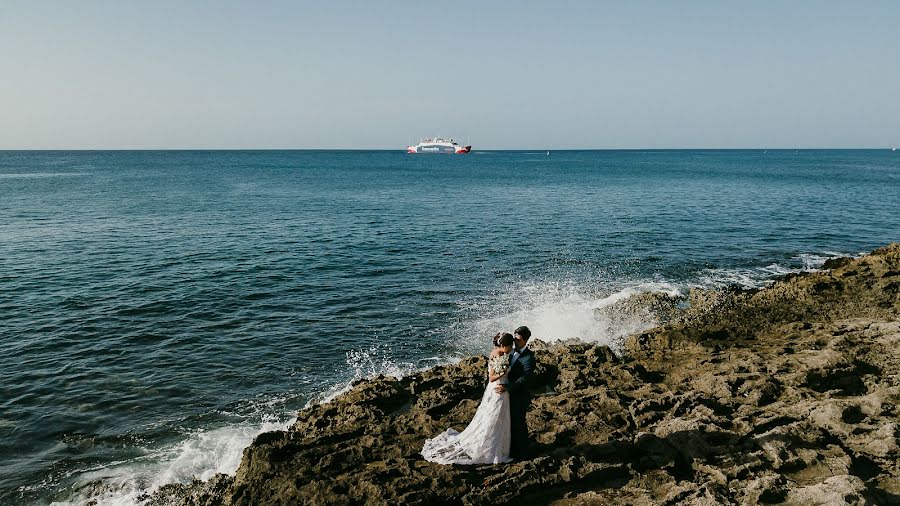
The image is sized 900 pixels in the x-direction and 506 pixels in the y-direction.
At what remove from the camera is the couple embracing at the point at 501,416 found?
31.0 feet

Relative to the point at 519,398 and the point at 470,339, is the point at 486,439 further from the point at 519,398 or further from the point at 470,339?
the point at 470,339

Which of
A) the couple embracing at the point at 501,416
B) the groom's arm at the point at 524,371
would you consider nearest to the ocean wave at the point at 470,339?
the couple embracing at the point at 501,416

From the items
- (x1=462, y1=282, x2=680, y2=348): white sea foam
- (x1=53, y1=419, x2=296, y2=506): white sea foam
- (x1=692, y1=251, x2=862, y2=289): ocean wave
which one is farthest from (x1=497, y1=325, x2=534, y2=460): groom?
(x1=692, y1=251, x2=862, y2=289): ocean wave

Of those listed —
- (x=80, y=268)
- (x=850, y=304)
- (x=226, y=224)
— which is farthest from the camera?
(x=226, y=224)

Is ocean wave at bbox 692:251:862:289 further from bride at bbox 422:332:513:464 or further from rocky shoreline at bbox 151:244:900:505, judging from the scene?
bride at bbox 422:332:513:464

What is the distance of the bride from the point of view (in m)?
9.52

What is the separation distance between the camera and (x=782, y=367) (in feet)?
43.9

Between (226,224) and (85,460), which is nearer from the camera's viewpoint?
(85,460)

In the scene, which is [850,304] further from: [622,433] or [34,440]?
[34,440]

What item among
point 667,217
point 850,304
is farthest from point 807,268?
point 667,217

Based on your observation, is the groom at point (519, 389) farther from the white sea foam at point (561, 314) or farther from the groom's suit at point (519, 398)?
the white sea foam at point (561, 314)

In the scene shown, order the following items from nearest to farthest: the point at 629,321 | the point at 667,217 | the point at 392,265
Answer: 1. the point at 629,321
2. the point at 392,265
3. the point at 667,217

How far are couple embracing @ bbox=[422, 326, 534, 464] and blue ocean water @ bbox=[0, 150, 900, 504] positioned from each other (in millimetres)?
5940

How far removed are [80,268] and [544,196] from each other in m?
56.7
